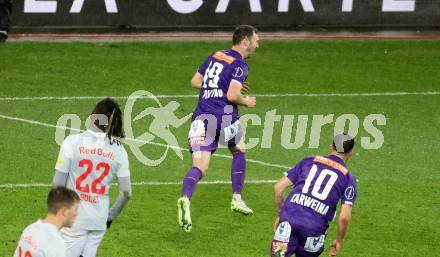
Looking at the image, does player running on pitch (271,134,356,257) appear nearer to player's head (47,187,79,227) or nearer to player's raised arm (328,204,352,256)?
player's raised arm (328,204,352,256)

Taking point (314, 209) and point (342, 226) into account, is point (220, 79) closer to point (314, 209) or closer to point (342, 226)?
point (314, 209)

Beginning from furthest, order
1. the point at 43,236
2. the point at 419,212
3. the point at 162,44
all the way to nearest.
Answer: the point at 162,44 < the point at 419,212 < the point at 43,236

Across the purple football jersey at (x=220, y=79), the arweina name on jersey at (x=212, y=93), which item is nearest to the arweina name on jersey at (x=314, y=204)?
the purple football jersey at (x=220, y=79)

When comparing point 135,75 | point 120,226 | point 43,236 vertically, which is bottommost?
point 43,236

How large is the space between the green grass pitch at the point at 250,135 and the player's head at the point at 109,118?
3106 millimetres

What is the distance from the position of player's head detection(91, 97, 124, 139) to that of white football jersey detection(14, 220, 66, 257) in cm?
211

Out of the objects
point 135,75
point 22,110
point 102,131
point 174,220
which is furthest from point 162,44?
point 102,131

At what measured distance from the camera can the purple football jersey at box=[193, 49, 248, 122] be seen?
14.1 m

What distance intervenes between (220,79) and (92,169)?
3.98m

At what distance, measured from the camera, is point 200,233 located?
14164 millimetres

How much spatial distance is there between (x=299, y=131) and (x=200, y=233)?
5.26 m

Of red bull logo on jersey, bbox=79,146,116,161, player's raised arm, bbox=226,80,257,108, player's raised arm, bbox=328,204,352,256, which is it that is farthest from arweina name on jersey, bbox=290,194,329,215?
player's raised arm, bbox=226,80,257,108

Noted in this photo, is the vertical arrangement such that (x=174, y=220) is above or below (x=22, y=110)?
below

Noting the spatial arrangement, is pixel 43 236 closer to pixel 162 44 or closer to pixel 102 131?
pixel 102 131
